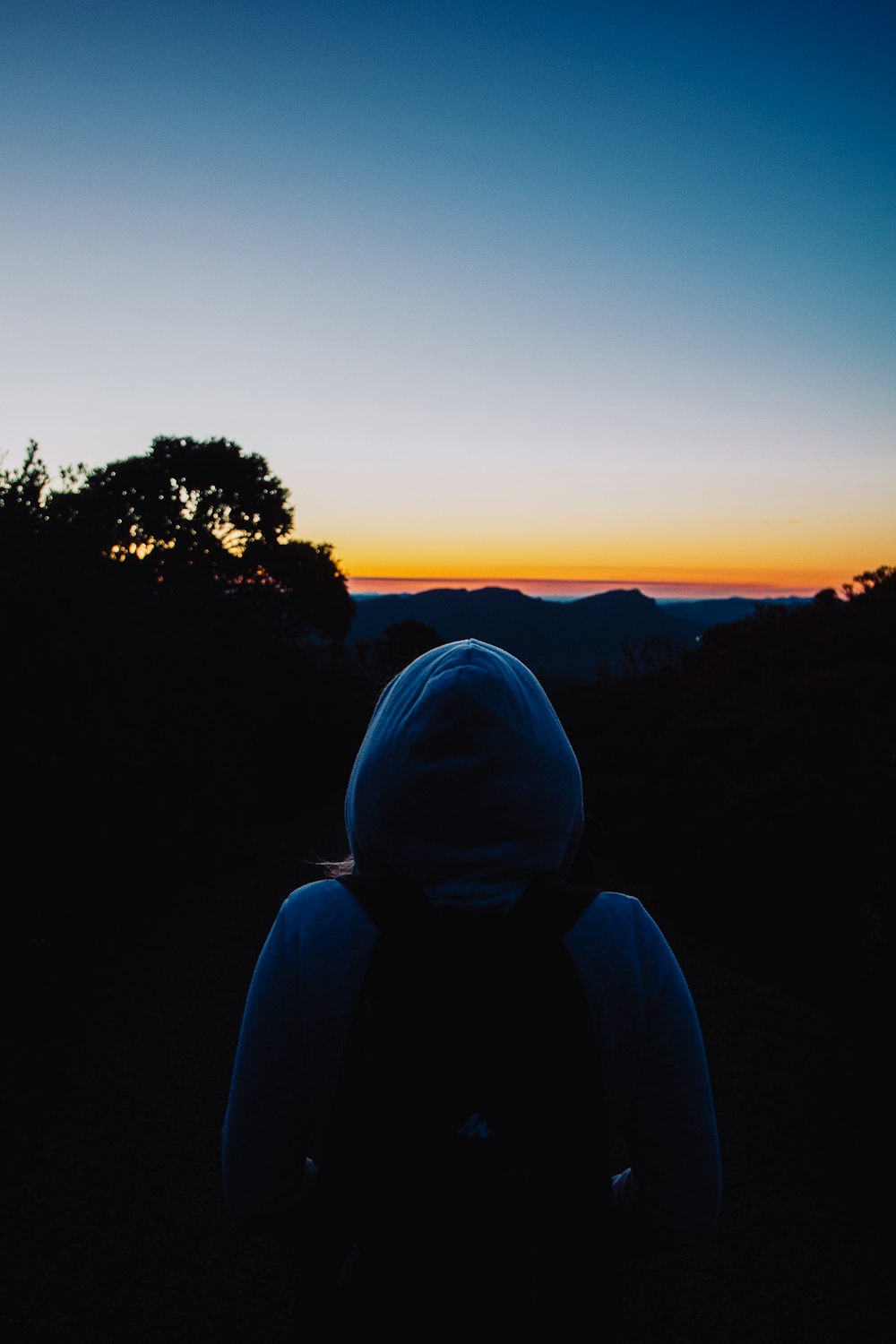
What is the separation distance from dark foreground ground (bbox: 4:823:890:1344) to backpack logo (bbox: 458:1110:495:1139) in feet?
1.41

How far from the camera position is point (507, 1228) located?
106 cm

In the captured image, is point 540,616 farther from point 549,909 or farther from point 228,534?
point 549,909

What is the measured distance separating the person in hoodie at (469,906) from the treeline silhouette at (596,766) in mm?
1689

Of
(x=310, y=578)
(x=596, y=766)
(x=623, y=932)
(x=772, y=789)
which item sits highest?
(x=310, y=578)

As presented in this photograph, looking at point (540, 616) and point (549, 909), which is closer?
point (549, 909)

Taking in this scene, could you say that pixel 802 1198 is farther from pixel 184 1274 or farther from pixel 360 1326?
pixel 360 1326

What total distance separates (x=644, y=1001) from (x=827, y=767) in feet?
23.5

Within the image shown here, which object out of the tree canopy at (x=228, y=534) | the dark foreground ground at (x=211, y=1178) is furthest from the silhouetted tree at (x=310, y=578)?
the dark foreground ground at (x=211, y=1178)

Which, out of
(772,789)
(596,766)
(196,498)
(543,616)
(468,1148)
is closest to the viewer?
(468,1148)

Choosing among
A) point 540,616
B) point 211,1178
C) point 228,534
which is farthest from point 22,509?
point 540,616

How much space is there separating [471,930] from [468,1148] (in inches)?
11.6

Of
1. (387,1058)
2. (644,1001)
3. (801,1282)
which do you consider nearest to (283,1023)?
(387,1058)

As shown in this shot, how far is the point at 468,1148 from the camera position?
1.07m

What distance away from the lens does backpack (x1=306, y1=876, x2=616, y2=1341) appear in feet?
3.45
